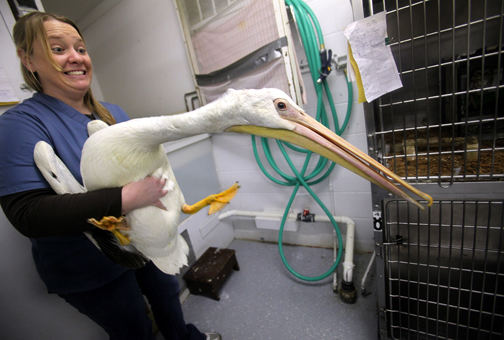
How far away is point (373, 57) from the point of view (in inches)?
31.8

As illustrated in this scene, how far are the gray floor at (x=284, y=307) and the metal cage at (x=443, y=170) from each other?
27cm

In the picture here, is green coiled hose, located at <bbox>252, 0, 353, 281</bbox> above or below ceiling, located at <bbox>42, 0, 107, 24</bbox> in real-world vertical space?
below

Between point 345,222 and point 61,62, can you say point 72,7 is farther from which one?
point 345,222

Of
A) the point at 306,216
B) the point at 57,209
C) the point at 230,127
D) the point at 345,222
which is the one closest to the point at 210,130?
the point at 230,127

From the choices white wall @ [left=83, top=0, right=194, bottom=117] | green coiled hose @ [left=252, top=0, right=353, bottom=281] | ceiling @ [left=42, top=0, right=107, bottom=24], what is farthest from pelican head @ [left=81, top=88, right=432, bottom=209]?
ceiling @ [left=42, top=0, right=107, bottom=24]

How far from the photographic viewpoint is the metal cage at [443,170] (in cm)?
79

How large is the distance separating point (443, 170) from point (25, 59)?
1618 millimetres

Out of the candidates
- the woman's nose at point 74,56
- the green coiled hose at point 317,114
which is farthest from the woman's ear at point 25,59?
the green coiled hose at point 317,114

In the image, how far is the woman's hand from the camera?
2.03 ft

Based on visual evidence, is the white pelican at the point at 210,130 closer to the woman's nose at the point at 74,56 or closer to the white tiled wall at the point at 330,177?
the woman's nose at the point at 74,56

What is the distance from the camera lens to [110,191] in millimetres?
612

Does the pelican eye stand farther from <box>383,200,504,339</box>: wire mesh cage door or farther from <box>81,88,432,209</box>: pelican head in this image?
<box>383,200,504,339</box>: wire mesh cage door

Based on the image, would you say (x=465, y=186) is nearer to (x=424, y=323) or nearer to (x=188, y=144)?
(x=424, y=323)

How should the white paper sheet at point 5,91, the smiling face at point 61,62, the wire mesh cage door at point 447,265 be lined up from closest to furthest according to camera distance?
1. the smiling face at point 61,62
2. the wire mesh cage door at point 447,265
3. the white paper sheet at point 5,91
